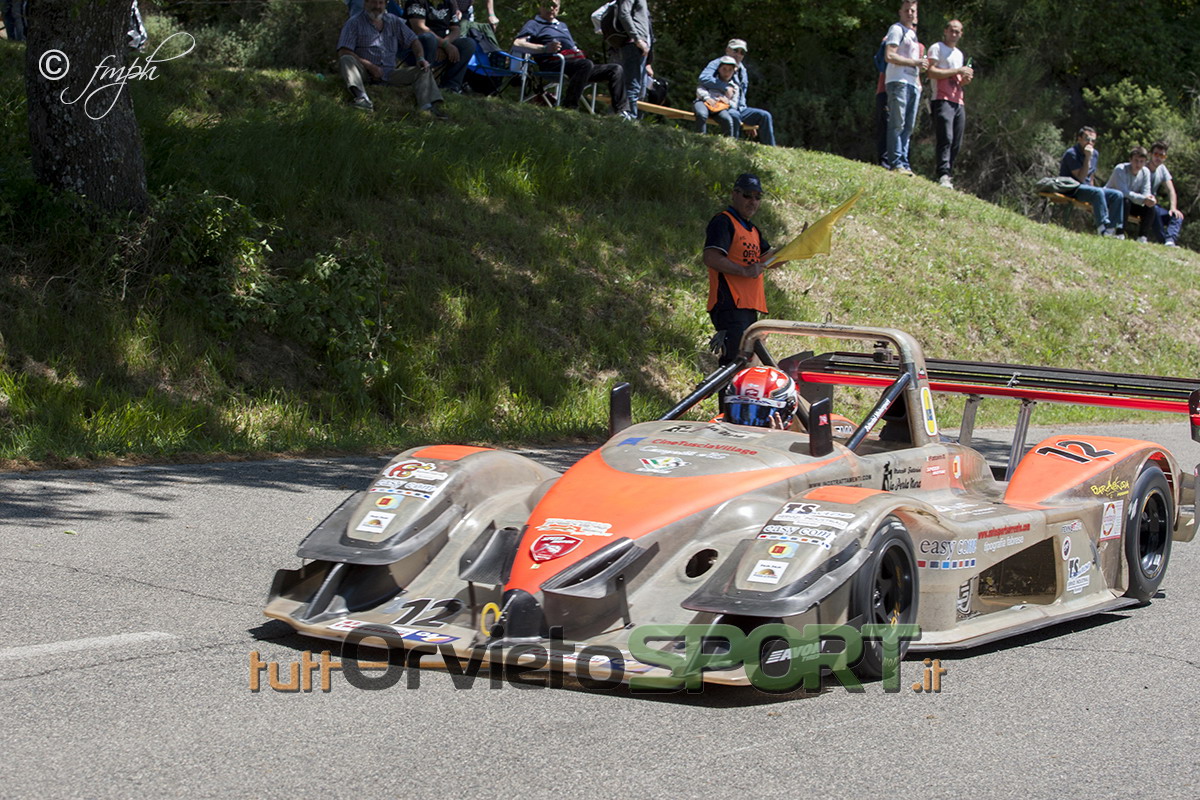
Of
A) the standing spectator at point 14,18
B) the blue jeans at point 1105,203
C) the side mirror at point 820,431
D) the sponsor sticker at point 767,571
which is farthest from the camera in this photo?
the blue jeans at point 1105,203

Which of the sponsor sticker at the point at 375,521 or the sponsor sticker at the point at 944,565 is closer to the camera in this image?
the sponsor sticker at the point at 944,565

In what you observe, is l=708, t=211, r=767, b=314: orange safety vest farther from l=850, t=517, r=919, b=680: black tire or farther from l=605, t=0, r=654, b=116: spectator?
l=605, t=0, r=654, b=116: spectator

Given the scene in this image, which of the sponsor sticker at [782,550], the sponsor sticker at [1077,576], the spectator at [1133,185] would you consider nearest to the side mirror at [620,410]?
the sponsor sticker at [782,550]

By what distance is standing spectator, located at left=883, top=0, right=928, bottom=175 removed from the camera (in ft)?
63.1

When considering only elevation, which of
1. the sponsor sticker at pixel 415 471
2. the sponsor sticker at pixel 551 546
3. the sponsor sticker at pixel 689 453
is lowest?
the sponsor sticker at pixel 551 546

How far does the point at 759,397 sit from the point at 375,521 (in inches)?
74.6

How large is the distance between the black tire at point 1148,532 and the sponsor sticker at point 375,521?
3691mm

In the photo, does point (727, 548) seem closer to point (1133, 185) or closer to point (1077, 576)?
point (1077, 576)

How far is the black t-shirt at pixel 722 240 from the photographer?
10.4 metres

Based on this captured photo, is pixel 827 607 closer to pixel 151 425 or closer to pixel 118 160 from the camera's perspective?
pixel 151 425

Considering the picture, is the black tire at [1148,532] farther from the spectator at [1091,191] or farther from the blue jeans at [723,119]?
the spectator at [1091,191]

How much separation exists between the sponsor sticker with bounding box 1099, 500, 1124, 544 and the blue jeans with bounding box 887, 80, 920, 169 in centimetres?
1371

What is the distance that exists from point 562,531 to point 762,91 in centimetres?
2840
